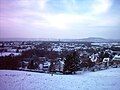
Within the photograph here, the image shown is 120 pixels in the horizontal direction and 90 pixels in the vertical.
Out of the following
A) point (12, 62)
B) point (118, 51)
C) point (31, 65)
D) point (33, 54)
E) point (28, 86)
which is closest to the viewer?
point (28, 86)

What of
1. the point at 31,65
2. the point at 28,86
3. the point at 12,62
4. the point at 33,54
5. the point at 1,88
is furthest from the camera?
the point at 33,54

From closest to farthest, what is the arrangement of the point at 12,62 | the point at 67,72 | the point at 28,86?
1. the point at 28,86
2. the point at 67,72
3. the point at 12,62

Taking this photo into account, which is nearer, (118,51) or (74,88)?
(74,88)

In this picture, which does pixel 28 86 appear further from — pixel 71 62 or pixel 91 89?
pixel 71 62

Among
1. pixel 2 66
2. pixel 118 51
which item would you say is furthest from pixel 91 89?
pixel 118 51

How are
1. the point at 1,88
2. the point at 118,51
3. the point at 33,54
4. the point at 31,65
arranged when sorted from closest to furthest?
the point at 1,88 → the point at 31,65 → the point at 33,54 → the point at 118,51

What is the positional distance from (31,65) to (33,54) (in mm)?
3466

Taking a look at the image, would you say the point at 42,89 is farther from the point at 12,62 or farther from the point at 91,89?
the point at 12,62

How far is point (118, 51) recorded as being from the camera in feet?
40.9

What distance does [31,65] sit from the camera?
26.8ft

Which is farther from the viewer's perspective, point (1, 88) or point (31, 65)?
point (31, 65)

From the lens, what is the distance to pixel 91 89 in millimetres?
3883

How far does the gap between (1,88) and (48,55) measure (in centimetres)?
793

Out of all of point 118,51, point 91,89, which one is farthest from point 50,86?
point 118,51
